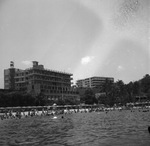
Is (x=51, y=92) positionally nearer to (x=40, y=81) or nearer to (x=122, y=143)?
(x=40, y=81)

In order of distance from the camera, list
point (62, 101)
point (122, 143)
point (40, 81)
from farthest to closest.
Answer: point (40, 81) < point (62, 101) < point (122, 143)

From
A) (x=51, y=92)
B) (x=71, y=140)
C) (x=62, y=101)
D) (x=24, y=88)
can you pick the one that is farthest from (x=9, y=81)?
(x=71, y=140)

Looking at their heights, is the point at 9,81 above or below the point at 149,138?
above

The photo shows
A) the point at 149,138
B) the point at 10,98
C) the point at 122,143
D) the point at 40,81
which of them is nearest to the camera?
the point at 122,143

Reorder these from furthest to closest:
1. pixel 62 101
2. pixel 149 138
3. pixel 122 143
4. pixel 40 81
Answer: pixel 40 81 → pixel 62 101 → pixel 149 138 → pixel 122 143

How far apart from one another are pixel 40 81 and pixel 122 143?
162695 millimetres

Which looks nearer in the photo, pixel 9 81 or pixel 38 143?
pixel 38 143

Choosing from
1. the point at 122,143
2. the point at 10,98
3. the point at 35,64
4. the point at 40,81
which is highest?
the point at 35,64

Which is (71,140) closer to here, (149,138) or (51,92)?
(149,138)

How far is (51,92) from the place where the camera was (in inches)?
7717

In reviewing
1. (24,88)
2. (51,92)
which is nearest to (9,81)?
(24,88)

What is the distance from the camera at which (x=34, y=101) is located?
154m

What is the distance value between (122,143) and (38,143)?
9.64 meters

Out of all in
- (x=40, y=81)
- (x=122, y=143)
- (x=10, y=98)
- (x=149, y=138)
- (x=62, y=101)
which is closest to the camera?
(x=122, y=143)
